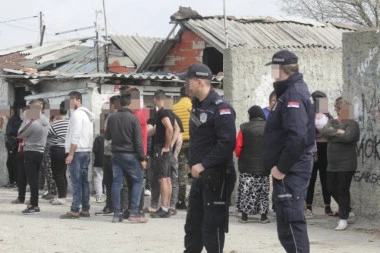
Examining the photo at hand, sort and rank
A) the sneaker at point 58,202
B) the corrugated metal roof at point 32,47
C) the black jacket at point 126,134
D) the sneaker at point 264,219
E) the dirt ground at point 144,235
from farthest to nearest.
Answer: the corrugated metal roof at point 32,47
the sneaker at point 58,202
the sneaker at point 264,219
the black jacket at point 126,134
the dirt ground at point 144,235

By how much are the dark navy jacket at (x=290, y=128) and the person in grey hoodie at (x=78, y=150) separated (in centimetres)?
541

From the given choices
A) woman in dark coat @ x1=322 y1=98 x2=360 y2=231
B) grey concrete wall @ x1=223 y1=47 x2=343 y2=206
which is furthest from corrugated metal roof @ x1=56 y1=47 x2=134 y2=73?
woman in dark coat @ x1=322 y1=98 x2=360 y2=231

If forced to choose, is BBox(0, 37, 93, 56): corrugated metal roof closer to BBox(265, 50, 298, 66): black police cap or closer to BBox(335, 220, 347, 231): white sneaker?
BBox(335, 220, 347, 231): white sneaker

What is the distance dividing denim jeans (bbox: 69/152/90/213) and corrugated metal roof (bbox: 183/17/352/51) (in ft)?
27.4

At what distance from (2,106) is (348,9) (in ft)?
63.3

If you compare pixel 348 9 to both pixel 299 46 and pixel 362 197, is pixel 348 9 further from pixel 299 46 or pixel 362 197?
pixel 362 197

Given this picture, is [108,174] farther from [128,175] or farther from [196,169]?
[196,169]

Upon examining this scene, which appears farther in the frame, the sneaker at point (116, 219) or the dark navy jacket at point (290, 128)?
the sneaker at point (116, 219)

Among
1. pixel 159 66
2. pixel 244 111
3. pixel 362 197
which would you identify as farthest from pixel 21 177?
pixel 159 66

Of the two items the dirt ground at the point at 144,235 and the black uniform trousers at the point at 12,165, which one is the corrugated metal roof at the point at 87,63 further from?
the dirt ground at the point at 144,235

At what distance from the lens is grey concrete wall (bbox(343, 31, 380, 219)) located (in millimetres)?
11047

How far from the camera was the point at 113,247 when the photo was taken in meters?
9.41

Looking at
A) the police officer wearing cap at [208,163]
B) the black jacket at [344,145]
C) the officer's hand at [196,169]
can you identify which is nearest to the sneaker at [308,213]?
the black jacket at [344,145]

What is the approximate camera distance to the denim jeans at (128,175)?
11375 mm
